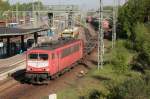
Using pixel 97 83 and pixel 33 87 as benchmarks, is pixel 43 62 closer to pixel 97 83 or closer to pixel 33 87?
pixel 33 87

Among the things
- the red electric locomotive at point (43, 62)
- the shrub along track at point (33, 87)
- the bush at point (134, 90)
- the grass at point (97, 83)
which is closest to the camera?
the bush at point (134, 90)

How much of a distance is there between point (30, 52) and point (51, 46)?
7.43 ft

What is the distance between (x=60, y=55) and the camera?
36.0 m

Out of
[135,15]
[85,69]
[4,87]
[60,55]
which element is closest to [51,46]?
[60,55]

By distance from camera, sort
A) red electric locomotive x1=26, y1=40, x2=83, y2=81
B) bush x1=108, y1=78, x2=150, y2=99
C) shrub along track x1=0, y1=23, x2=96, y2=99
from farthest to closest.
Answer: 1. red electric locomotive x1=26, y1=40, x2=83, y2=81
2. shrub along track x1=0, y1=23, x2=96, y2=99
3. bush x1=108, y1=78, x2=150, y2=99

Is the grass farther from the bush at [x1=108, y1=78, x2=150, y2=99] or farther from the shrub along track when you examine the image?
the bush at [x1=108, y1=78, x2=150, y2=99]

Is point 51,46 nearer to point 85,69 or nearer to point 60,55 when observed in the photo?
point 60,55

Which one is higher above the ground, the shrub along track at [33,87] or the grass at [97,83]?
the grass at [97,83]

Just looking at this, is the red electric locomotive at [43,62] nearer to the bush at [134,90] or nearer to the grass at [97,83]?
the grass at [97,83]

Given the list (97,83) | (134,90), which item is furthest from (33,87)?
(134,90)

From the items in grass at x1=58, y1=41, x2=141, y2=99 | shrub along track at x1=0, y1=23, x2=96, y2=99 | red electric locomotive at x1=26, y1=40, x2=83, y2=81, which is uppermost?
red electric locomotive at x1=26, y1=40, x2=83, y2=81

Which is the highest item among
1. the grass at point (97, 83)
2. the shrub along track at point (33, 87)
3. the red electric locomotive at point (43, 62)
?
the red electric locomotive at point (43, 62)

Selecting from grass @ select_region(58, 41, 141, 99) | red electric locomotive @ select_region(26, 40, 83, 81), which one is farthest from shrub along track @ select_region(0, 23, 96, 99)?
grass @ select_region(58, 41, 141, 99)

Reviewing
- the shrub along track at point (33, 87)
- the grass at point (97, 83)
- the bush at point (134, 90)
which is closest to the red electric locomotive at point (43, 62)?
the shrub along track at point (33, 87)
